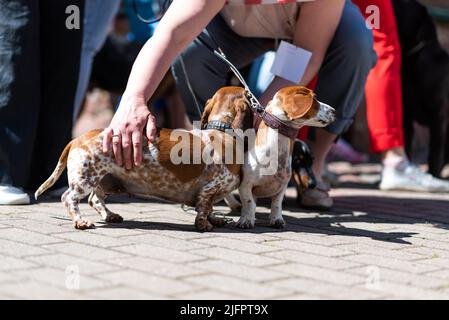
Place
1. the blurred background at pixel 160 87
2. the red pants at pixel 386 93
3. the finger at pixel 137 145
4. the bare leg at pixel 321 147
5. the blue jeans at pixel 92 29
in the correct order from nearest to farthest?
the finger at pixel 137 145 < the bare leg at pixel 321 147 < the blue jeans at pixel 92 29 < the red pants at pixel 386 93 < the blurred background at pixel 160 87

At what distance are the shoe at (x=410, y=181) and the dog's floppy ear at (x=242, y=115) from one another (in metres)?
2.08

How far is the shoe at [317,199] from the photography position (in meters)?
4.43

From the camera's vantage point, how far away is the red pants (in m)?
5.46

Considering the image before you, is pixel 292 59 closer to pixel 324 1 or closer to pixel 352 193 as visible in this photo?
pixel 324 1

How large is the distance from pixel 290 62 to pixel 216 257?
4.38 ft

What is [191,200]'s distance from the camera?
11.7 ft

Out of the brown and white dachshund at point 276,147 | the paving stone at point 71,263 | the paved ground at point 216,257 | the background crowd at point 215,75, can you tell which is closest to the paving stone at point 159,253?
the paved ground at point 216,257

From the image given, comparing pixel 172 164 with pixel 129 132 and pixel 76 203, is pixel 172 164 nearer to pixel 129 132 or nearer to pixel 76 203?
pixel 129 132

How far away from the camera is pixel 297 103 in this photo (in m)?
3.55

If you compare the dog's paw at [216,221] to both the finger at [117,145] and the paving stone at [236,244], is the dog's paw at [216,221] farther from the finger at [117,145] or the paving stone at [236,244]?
the finger at [117,145]

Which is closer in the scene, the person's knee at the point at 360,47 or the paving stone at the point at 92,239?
the paving stone at the point at 92,239

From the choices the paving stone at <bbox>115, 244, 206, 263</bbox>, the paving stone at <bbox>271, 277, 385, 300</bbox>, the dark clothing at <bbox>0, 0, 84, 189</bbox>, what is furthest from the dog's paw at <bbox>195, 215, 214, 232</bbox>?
the dark clothing at <bbox>0, 0, 84, 189</bbox>

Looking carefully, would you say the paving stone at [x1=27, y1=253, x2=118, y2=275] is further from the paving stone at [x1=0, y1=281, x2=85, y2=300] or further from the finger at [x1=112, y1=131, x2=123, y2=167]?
the finger at [x1=112, y1=131, x2=123, y2=167]

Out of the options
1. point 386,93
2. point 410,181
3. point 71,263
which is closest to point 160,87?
point 386,93
